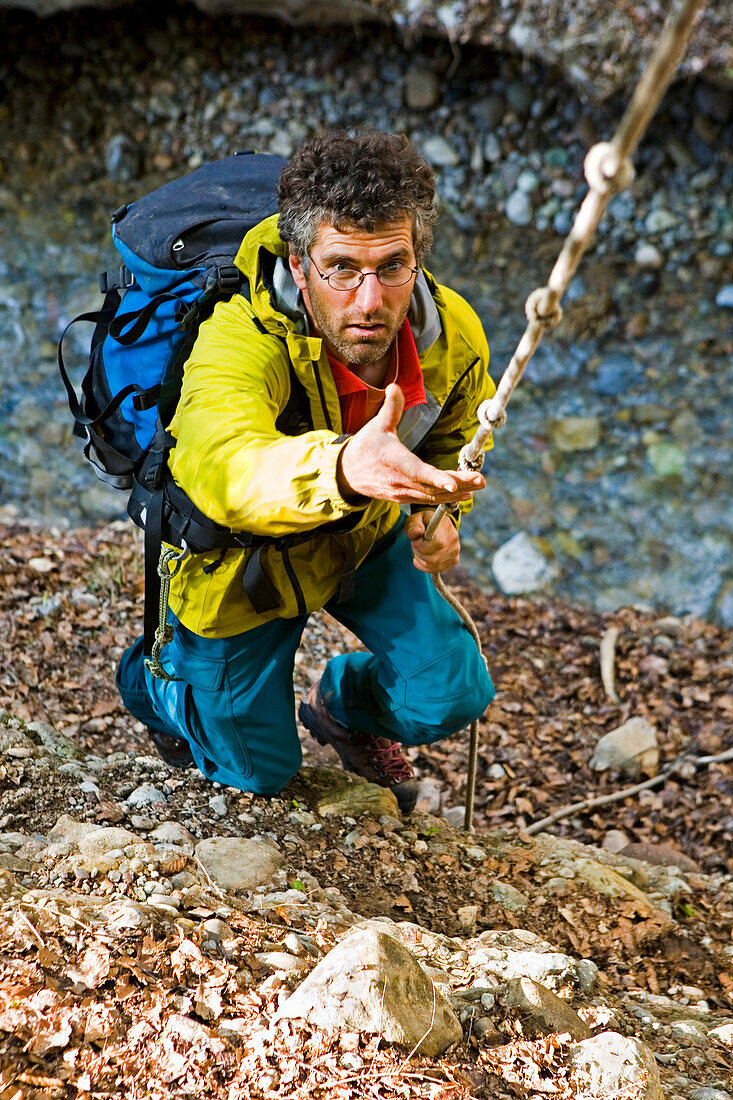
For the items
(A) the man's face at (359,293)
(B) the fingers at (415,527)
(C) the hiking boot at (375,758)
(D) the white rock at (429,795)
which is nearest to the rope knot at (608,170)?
(A) the man's face at (359,293)

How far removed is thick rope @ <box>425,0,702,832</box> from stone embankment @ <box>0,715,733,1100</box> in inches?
49.0

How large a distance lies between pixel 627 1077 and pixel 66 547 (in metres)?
4.43

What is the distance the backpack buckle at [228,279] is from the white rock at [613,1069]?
7.43 ft

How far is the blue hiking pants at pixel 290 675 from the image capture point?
137 inches

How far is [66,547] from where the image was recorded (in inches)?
224

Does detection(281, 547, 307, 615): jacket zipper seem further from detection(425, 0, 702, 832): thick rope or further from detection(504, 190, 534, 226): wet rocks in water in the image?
detection(504, 190, 534, 226): wet rocks in water

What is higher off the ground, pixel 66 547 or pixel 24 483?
pixel 66 547

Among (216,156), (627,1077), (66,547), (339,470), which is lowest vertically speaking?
(66,547)

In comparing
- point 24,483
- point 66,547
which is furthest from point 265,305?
point 24,483

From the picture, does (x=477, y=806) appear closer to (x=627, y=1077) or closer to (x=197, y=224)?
(x=627, y=1077)

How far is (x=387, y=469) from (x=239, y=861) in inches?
61.0

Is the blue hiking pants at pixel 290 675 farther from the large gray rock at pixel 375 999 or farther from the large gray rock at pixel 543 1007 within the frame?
the large gray rock at pixel 375 999

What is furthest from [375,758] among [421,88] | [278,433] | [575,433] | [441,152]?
[421,88]

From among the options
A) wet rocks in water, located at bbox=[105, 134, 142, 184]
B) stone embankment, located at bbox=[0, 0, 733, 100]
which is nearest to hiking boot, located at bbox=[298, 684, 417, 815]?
stone embankment, located at bbox=[0, 0, 733, 100]
